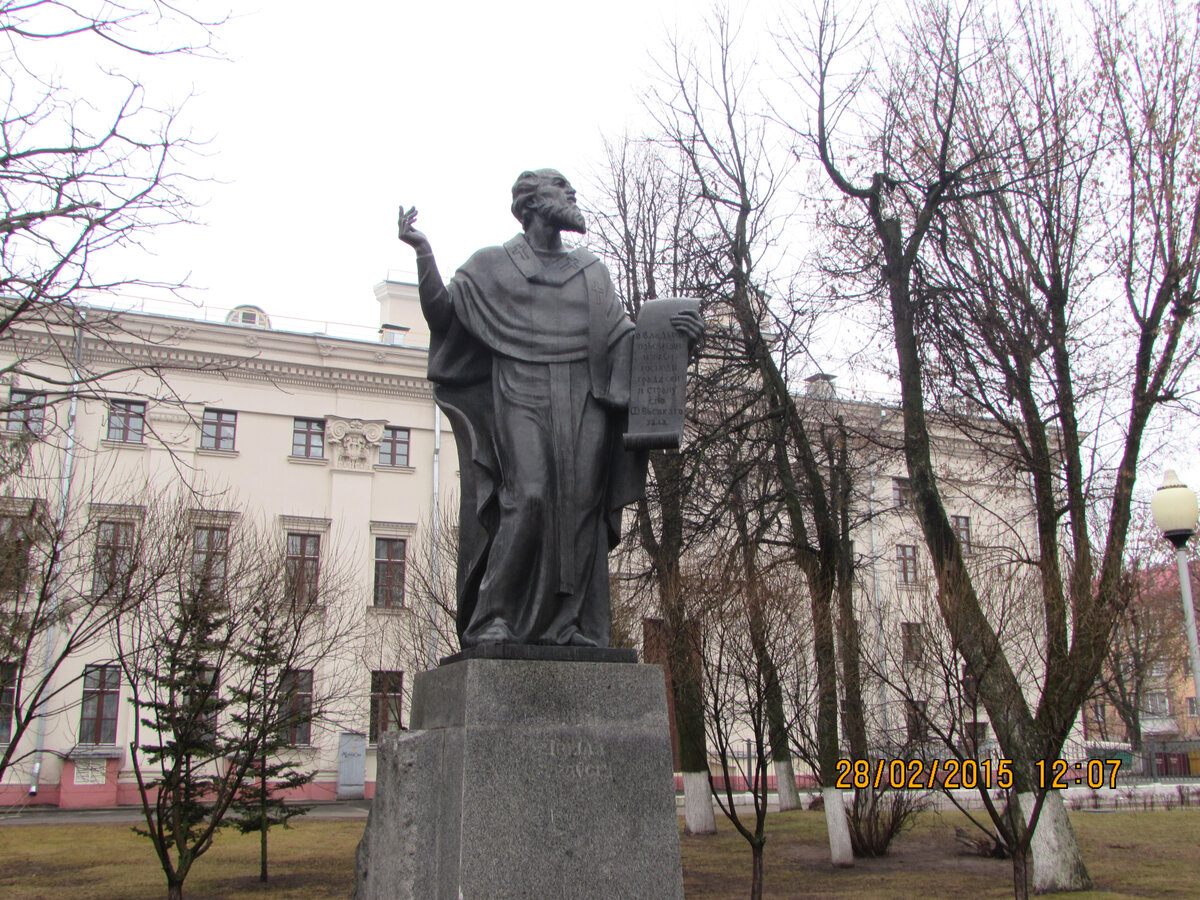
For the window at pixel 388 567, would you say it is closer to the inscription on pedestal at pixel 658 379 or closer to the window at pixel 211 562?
the window at pixel 211 562

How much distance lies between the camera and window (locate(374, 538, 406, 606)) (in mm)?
27234

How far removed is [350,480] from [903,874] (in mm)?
18405

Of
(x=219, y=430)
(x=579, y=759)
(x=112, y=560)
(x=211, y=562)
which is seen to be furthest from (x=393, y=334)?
(x=579, y=759)

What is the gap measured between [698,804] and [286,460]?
15.2 m

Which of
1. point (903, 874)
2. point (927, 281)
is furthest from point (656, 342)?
point (903, 874)

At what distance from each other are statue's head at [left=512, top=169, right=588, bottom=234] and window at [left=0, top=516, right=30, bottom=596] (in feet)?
28.9

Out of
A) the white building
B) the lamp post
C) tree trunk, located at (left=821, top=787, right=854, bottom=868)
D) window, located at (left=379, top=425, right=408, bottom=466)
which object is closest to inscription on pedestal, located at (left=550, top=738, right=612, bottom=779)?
the lamp post

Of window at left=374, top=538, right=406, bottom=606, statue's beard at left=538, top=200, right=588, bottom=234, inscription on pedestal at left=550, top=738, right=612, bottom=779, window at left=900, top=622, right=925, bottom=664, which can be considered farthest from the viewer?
window at left=374, top=538, right=406, bottom=606

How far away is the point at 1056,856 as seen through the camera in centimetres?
1252

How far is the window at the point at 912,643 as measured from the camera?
11.6 m

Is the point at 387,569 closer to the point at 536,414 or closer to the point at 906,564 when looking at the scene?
the point at 906,564

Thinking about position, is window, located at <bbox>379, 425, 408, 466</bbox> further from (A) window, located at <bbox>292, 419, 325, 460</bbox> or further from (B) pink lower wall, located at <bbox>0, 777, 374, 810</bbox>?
(B) pink lower wall, located at <bbox>0, 777, 374, 810</bbox>

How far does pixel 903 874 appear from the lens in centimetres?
1501

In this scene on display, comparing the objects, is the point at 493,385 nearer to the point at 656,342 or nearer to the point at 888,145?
the point at 656,342
